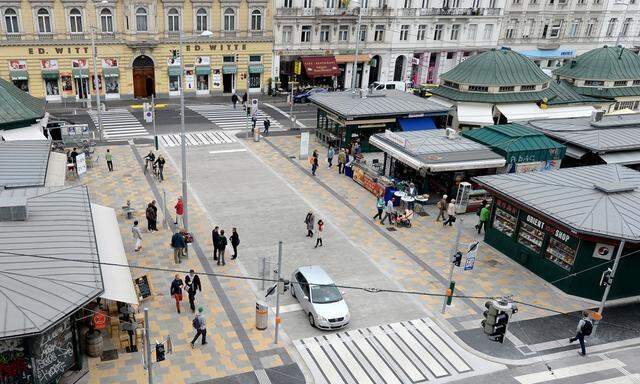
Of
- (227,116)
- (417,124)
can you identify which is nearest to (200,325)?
(417,124)

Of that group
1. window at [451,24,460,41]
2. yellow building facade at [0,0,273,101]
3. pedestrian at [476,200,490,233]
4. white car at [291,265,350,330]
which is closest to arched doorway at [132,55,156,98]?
yellow building facade at [0,0,273,101]

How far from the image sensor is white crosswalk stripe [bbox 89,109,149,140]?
43.1m

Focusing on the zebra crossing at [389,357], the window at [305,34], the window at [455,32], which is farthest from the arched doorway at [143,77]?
the zebra crossing at [389,357]

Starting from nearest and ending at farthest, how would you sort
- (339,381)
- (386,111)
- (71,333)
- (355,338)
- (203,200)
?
1. (71,333)
2. (339,381)
3. (355,338)
4. (203,200)
5. (386,111)

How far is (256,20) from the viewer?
2196 inches

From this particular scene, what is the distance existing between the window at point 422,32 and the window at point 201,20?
24.9m

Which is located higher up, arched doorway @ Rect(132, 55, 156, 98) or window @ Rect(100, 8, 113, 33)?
window @ Rect(100, 8, 113, 33)

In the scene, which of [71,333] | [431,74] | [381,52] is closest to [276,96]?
[381,52]

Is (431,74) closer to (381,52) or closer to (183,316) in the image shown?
(381,52)

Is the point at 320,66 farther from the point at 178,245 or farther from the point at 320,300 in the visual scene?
the point at 320,300

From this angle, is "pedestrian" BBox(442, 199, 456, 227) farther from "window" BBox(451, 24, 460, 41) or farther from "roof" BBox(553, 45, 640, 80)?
"window" BBox(451, 24, 460, 41)

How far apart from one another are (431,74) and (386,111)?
31174 mm

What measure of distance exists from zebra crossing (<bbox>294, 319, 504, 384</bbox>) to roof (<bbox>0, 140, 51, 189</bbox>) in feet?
42.3

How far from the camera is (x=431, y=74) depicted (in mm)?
68500
